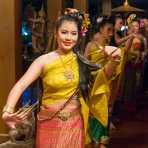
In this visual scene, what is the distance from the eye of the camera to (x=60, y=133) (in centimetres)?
323

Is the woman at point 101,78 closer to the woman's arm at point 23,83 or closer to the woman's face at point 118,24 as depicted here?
the woman's arm at point 23,83

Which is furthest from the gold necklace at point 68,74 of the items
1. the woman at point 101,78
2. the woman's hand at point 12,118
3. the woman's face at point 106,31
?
the woman's face at point 106,31

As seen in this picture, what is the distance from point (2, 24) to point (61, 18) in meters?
1.70

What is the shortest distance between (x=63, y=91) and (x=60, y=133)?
0.26 meters

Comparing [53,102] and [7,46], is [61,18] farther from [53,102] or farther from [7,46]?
[7,46]

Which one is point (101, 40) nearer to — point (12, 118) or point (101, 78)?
point (101, 78)


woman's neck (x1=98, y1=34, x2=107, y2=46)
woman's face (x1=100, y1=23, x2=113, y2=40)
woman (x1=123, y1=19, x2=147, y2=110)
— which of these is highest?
woman's face (x1=100, y1=23, x2=113, y2=40)

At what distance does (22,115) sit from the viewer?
10.0ft

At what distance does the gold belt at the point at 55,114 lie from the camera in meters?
3.22

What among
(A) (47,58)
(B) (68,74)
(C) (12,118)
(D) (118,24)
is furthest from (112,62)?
(D) (118,24)

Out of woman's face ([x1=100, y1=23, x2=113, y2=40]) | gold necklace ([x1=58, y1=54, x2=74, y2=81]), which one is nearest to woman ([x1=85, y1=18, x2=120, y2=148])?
woman's face ([x1=100, y1=23, x2=113, y2=40])

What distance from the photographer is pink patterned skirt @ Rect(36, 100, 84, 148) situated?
127 inches

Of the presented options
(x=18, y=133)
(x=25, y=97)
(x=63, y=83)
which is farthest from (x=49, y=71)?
(x=25, y=97)

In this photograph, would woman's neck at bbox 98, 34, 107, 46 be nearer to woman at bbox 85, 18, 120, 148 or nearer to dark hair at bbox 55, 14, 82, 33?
woman at bbox 85, 18, 120, 148
